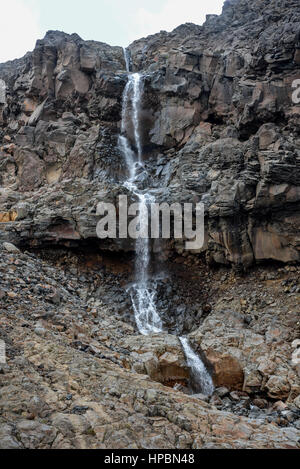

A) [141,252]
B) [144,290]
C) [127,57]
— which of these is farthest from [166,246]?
[127,57]

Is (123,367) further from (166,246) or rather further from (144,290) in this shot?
(166,246)

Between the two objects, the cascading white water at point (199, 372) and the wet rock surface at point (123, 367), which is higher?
the wet rock surface at point (123, 367)

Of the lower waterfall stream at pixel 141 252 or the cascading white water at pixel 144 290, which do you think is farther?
the cascading white water at pixel 144 290

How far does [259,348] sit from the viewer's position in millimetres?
10531

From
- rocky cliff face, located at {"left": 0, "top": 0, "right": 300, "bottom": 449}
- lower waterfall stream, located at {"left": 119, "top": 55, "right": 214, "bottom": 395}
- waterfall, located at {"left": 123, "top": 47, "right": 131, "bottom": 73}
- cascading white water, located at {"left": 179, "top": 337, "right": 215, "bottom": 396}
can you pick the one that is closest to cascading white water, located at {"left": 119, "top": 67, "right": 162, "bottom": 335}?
lower waterfall stream, located at {"left": 119, "top": 55, "right": 214, "bottom": 395}

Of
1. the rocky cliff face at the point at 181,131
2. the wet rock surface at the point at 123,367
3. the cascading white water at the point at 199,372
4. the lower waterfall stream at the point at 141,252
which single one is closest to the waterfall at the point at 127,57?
the rocky cliff face at the point at 181,131

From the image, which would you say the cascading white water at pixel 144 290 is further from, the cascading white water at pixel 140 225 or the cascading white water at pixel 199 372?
the cascading white water at pixel 199 372

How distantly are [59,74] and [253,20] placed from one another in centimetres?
1633

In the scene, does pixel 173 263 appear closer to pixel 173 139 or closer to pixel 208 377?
pixel 208 377

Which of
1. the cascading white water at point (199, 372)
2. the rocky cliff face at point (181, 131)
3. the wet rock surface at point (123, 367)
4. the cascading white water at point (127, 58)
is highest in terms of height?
the cascading white water at point (127, 58)

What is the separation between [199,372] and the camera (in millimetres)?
10453

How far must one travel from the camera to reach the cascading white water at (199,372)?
1002 cm

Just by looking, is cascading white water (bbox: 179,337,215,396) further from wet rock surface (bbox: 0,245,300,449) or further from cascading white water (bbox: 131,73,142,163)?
cascading white water (bbox: 131,73,142,163)

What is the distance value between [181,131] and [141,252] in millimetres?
9625
